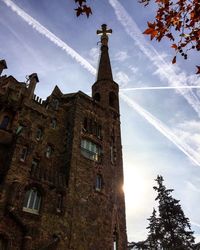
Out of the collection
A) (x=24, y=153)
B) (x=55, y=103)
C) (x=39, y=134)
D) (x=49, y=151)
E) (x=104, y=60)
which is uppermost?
(x=104, y=60)

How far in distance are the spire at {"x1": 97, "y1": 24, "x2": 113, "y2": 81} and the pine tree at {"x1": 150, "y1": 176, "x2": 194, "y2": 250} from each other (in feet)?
68.3

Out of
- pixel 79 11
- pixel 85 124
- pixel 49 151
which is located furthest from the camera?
pixel 85 124

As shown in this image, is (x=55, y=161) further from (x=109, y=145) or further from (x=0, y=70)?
(x=0, y=70)

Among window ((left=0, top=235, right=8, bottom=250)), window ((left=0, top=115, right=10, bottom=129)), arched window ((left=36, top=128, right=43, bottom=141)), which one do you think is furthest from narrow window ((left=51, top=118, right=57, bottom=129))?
window ((left=0, top=235, right=8, bottom=250))

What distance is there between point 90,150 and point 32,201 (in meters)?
10.0

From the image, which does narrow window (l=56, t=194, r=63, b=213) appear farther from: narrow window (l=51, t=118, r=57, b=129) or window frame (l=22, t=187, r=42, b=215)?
narrow window (l=51, t=118, r=57, b=129)

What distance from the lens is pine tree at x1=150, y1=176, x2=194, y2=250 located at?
3269 cm

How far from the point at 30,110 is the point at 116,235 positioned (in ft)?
52.4

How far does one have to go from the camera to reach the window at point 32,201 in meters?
19.4

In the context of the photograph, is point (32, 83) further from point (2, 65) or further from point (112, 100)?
point (112, 100)

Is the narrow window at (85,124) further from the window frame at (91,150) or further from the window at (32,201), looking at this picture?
the window at (32,201)

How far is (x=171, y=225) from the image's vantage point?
34.6 meters

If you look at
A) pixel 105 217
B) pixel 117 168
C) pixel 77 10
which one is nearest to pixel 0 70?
pixel 117 168

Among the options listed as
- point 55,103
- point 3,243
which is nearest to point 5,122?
point 55,103
